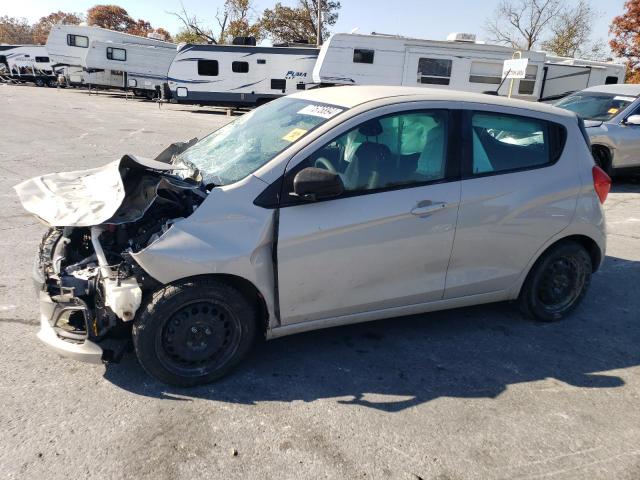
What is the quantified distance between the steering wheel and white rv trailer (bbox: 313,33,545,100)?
1630 centimetres

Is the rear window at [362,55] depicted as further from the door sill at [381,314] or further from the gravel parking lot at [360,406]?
the door sill at [381,314]

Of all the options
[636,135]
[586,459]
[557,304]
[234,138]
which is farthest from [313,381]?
[636,135]

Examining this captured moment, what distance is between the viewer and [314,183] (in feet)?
9.74

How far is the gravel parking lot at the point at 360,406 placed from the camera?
8.41ft

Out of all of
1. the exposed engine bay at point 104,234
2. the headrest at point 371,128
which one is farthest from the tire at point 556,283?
the exposed engine bay at point 104,234

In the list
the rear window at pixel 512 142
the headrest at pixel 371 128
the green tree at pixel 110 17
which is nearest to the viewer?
the headrest at pixel 371 128

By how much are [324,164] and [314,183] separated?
31 cm

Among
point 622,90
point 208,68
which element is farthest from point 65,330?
point 208,68

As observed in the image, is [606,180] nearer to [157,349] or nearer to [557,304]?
[557,304]

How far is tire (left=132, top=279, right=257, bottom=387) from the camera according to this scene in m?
2.92

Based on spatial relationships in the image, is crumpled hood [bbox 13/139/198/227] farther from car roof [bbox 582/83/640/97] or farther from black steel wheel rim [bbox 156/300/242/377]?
car roof [bbox 582/83/640/97]

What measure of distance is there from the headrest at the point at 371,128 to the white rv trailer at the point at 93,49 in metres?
30.7

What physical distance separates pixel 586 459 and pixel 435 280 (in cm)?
140

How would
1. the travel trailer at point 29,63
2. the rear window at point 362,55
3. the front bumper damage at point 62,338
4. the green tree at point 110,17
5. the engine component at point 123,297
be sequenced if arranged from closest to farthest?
the engine component at point 123,297, the front bumper damage at point 62,338, the rear window at point 362,55, the travel trailer at point 29,63, the green tree at point 110,17
